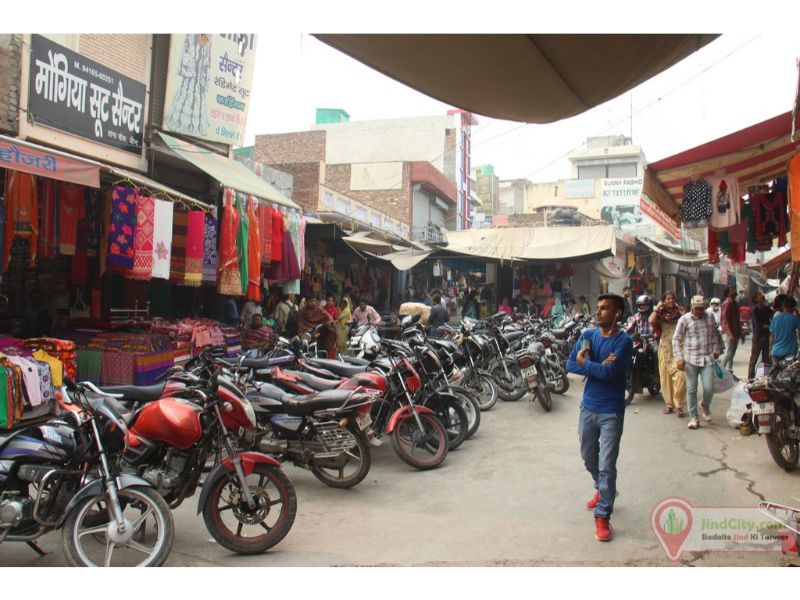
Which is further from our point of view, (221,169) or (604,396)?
(221,169)

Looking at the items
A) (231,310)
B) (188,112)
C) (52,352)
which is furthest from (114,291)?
(188,112)

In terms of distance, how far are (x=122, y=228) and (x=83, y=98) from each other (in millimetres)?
2458

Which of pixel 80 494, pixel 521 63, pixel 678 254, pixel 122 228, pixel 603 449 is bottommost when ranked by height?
pixel 80 494

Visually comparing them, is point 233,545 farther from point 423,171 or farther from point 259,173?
point 423,171

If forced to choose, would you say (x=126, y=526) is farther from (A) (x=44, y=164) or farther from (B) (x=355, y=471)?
(A) (x=44, y=164)

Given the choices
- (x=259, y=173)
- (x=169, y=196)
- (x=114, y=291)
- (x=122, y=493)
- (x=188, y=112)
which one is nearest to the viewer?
(x=122, y=493)

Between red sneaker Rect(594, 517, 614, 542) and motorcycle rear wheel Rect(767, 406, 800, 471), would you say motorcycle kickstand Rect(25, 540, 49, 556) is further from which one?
motorcycle rear wheel Rect(767, 406, 800, 471)

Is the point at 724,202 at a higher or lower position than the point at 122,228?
higher

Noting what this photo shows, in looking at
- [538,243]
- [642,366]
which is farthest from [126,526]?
[538,243]

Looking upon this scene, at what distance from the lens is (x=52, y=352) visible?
6.85 meters

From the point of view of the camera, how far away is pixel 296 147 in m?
30.9

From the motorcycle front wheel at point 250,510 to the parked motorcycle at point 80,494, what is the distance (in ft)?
1.38

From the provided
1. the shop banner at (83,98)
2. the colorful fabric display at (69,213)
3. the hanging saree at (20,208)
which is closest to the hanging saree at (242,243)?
the shop banner at (83,98)

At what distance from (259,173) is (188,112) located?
13.0 feet
